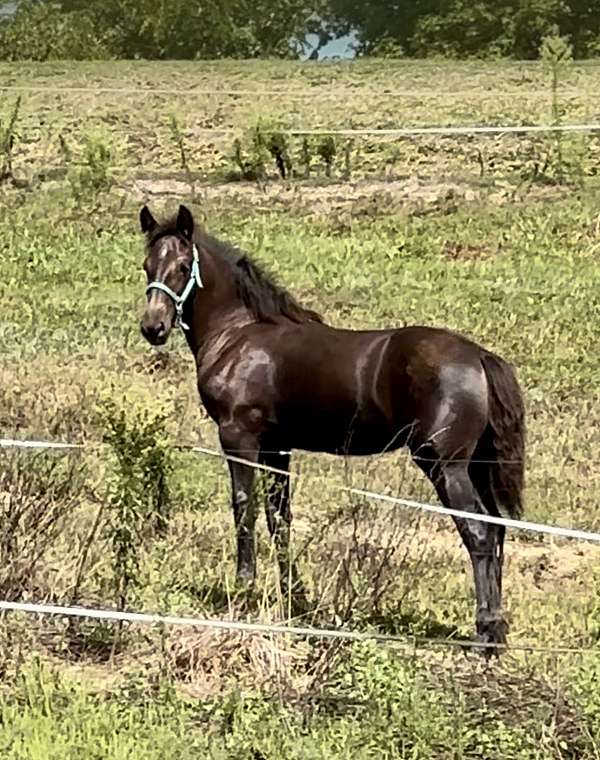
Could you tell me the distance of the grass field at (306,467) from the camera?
16.9ft

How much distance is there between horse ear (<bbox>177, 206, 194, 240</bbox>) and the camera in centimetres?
722

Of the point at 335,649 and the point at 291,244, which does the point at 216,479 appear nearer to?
the point at 335,649

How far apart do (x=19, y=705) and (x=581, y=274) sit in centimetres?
1210

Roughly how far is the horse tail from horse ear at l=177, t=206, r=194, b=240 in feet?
5.44

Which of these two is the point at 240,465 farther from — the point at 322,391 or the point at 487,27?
the point at 487,27

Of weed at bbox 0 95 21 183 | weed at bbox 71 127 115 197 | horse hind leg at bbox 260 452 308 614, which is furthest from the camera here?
weed at bbox 0 95 21 183

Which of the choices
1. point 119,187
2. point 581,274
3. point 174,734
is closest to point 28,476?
point 174,734

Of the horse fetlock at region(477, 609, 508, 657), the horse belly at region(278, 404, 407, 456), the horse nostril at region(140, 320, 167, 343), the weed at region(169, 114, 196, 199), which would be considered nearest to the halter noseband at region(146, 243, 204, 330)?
the horse nostril at region(140, 320, 167, 343)

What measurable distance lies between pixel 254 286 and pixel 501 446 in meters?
1.61

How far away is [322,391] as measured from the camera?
6.77m

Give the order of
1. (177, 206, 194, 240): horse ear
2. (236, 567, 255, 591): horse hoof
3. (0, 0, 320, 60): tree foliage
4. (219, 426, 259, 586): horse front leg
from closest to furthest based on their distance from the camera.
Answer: (236, 567, 255, 591): horse hoof < (219, 426, 259, 586): horse front leg < (177, 206, 194, 240): horse ear < (0, 0, 320, 60): tree foliage

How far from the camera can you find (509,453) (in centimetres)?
648

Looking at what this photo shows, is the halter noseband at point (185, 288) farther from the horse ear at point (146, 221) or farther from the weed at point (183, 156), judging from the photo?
the weed at point (183, 156)

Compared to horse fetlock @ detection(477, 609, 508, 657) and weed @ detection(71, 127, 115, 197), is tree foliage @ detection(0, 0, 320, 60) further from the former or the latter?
horse fetlock @ detection(477, 609, 508, 657)
